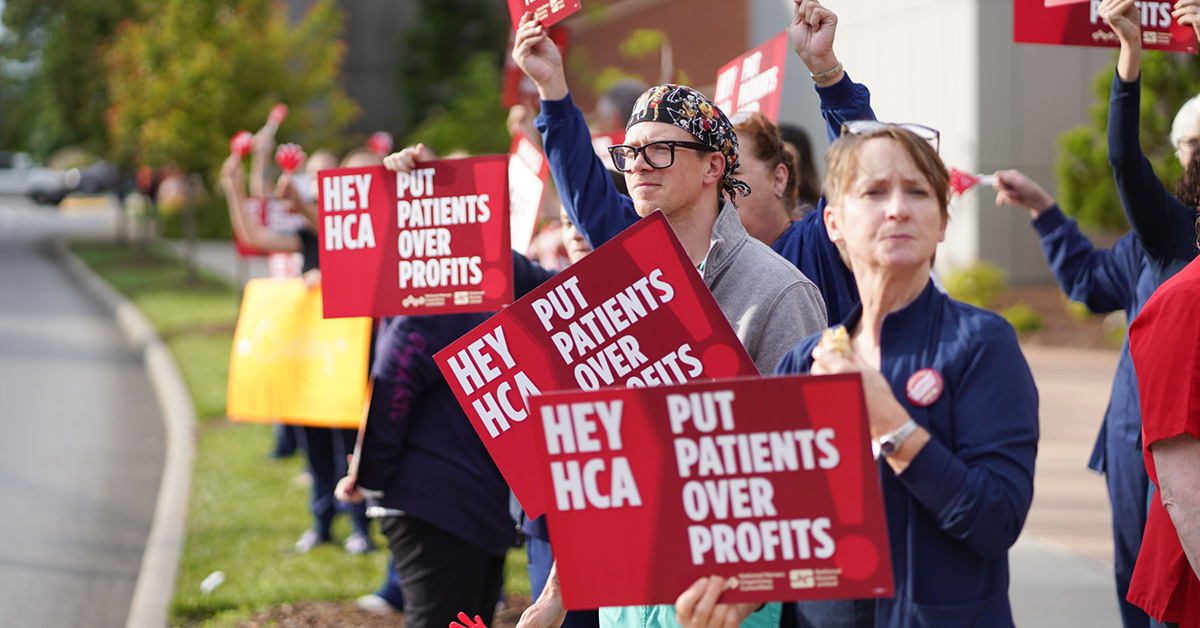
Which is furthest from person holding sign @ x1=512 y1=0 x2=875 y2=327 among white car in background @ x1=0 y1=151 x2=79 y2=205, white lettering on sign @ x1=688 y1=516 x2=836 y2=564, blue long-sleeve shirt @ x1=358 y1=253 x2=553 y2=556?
white car in background @ x1=0 y1=151 x2=79 y2=205

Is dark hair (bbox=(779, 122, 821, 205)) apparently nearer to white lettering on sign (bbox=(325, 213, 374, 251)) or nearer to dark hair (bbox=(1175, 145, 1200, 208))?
white lettering on sign (bbox=(325, 213, 374, 251))

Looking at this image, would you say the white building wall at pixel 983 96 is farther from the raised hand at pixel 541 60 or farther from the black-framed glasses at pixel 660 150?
the black-framed glasses at pixel 660 150

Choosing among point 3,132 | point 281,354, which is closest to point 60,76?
point 281,354

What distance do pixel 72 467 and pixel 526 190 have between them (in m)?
5.89

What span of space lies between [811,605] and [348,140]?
19690 millimetres

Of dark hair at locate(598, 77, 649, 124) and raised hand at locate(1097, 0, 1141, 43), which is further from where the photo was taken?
dark hair at locate(598, 77, 649, 124)

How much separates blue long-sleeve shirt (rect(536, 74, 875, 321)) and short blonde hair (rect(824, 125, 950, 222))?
45.3 inches

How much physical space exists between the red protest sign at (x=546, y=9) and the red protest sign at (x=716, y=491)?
5.00ft

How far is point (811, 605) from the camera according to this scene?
2.24m

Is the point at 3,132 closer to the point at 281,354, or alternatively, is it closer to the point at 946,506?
the point at 281,354

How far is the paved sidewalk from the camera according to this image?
5672 millimetres

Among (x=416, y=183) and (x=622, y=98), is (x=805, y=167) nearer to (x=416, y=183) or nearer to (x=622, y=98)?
(x=622, y=98)

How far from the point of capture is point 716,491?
211 centimetres

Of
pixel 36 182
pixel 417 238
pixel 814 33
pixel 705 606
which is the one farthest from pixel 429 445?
pixel 36 182
